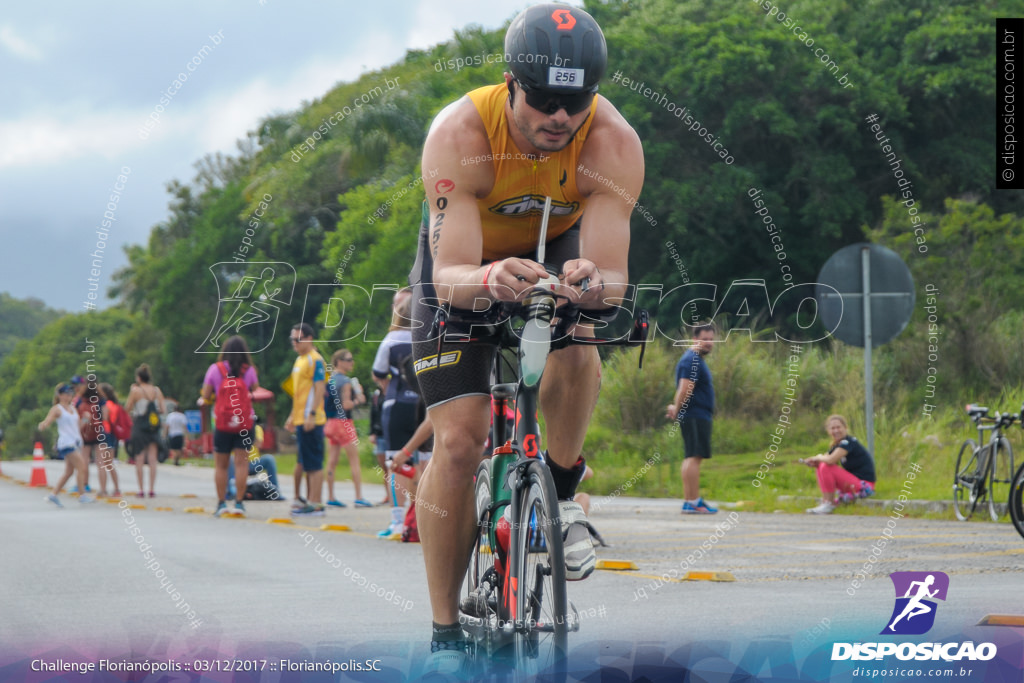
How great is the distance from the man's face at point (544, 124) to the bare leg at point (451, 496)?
2.73 feet

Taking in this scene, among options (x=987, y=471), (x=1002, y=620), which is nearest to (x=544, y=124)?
(x=1002, y=620)

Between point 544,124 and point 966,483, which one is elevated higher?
point 544,124

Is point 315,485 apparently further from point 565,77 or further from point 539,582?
point 565,77

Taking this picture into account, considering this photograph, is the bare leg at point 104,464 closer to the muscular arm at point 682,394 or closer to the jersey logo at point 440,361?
the muscular arm at point 682,394

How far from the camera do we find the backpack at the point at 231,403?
12.5 m

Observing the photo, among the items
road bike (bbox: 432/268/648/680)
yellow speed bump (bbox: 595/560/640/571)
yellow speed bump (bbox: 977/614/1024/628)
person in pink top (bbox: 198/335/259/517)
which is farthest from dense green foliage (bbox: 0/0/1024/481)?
road bike (bbox: 432/268/648/680)

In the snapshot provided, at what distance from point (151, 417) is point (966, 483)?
Result: 10909 mm

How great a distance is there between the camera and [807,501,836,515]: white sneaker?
12.7 meters

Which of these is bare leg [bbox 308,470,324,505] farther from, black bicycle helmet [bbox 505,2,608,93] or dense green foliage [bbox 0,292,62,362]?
dense green foliage [bbox 0,292,62,362]

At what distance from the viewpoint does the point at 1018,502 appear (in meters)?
8.73

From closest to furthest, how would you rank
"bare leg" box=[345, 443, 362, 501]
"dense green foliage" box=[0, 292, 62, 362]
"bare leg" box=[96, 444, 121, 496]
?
"bare leg" box=[345, 443, 362, 501] → "bare leg" box=[96, 444, 121, 496] → "dense green foliage" box=[0, 292, 62, 362]

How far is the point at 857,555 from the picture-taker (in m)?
8.58

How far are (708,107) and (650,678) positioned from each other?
90.1ft

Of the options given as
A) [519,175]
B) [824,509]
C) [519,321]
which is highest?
[519,175]
